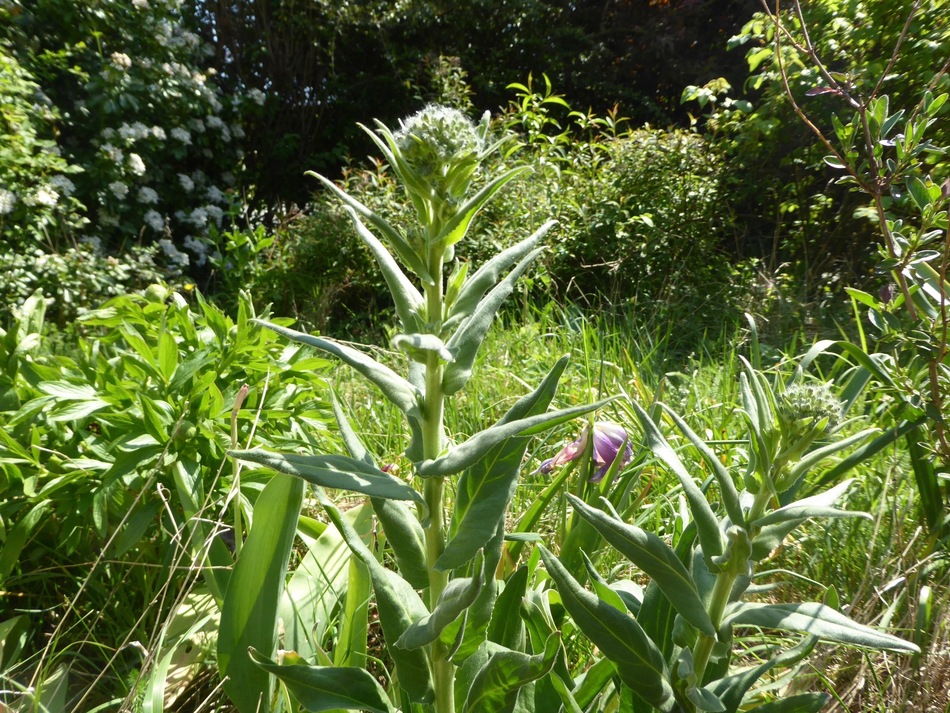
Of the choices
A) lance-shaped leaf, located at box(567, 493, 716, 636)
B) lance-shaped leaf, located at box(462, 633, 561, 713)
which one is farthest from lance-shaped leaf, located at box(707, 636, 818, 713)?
lance-shaped leaf, located at box(462, 633, 561, 713)

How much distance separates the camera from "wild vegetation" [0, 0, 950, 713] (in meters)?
0.77

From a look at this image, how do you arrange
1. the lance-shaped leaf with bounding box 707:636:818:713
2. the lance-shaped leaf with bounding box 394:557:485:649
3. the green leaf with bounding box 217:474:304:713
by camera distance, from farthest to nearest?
the green leaf with bounding box 217:474:304:713, the lance-shaped leaf with bounding box 707:636:818:713, the lance-shaped leaf with bounding box 394:557:485:649

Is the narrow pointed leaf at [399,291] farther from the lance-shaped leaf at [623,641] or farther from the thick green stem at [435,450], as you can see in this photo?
the lance-shaped leaf at [623,641]

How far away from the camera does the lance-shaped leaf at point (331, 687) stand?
31.0 inches

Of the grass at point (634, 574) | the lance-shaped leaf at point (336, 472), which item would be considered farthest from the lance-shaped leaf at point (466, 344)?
the grass at point (634, 574)

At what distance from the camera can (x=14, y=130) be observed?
477cm

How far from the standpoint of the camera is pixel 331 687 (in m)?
0.80

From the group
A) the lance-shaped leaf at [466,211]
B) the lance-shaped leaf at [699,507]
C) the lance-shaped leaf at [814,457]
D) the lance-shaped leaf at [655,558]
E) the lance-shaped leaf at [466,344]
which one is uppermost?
the lance-shaped leaf at [466,211]

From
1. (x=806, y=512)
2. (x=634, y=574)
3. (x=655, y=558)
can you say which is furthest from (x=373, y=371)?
(x=634, y=574)

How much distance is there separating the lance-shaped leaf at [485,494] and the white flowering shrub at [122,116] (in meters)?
5.20

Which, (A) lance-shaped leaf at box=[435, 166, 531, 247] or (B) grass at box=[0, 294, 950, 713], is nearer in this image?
(A) lance-shaped leaf at box=[435, 166, 531, 247]

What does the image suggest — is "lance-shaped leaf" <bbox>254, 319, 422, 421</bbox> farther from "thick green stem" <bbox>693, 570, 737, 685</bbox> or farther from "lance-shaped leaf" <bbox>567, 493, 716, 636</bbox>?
"thick green stem" <bbox>693, 570, 737, 685</bbox>

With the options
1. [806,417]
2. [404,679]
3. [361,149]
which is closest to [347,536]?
[404,679]

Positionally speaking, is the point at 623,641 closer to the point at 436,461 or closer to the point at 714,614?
the point at 714,614
